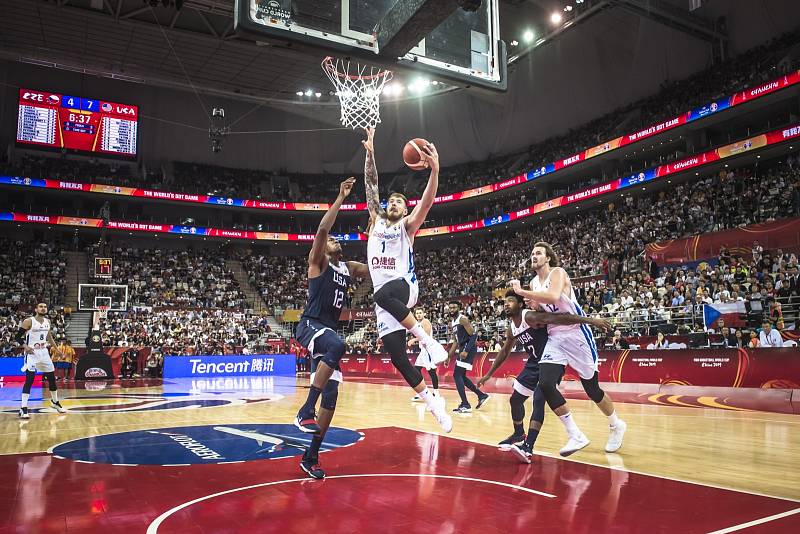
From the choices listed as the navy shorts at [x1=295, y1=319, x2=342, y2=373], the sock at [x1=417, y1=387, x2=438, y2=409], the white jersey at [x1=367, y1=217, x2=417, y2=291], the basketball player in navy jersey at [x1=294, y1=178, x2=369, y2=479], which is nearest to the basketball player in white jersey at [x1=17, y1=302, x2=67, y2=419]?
the navy shorts at [x1=295, y1=319, x2=342, y2=373]

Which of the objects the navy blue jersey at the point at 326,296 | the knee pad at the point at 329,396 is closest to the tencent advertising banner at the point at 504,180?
the navy blue jersey at the point at 326,296

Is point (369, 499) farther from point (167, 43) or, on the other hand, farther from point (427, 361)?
point (167, 43)

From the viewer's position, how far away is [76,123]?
105 feet

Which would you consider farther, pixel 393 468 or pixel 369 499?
pixel 393 468

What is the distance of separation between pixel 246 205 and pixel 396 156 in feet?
36.5

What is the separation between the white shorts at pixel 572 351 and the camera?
575 centimetres

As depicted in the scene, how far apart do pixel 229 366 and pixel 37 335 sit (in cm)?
1439

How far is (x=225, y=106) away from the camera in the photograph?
4062cm

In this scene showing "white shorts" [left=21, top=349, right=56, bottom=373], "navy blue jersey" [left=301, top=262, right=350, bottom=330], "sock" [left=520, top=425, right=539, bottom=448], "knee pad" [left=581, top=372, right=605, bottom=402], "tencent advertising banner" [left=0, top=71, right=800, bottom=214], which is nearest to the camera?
"navy blue jersey" [left=301, top=262, right=350, bottom=330]

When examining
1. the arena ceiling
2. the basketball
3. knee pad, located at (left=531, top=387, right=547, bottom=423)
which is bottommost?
knee pad, located at (left=531, top=387, right=547, bottom=423)

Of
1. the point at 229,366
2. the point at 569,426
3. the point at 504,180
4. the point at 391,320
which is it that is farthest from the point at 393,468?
the point at 504,180

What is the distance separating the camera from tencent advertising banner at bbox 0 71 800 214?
2295 centimetres

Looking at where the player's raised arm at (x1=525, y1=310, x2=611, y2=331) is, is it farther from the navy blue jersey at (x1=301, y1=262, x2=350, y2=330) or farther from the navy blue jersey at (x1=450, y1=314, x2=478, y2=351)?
the navy blue jersey at (x1=450, y1=314, x2=478, y2=351)

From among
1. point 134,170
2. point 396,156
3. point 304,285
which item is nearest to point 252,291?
point 304,285
